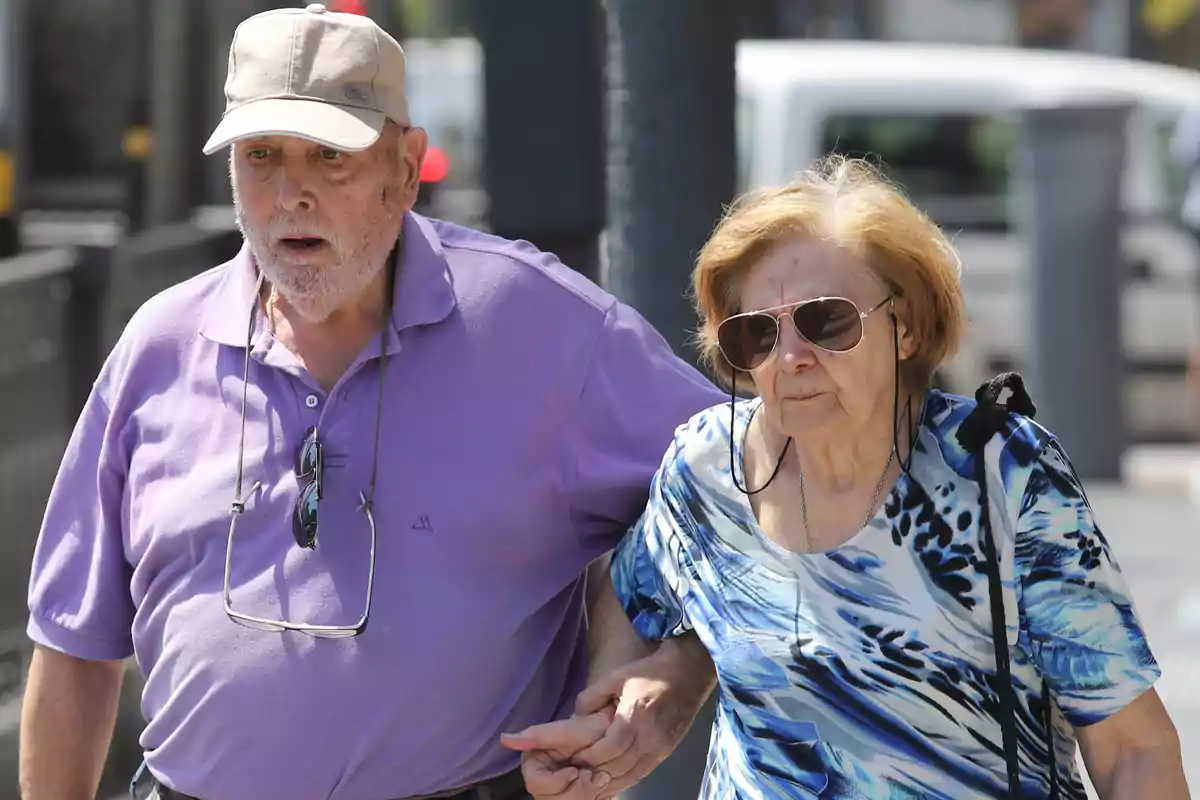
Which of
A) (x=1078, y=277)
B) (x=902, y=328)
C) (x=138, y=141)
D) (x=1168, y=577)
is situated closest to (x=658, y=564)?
(x=902, y=328)

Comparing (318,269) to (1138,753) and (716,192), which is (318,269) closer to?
(716,192)

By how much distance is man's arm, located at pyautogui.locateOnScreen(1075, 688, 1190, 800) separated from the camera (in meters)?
2.48

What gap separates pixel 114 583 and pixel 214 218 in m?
7.16

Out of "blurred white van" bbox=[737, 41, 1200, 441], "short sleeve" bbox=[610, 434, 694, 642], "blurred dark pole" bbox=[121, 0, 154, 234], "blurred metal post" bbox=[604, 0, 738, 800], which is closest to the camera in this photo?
"short sleeve" bbox=[610, 434, 694, 642]

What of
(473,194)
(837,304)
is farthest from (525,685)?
(473,194)

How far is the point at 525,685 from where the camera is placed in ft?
9.79

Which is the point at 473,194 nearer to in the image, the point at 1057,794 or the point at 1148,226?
the point at 1148,226

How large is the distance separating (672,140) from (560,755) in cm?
110

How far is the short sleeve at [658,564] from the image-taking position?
2.83 metres

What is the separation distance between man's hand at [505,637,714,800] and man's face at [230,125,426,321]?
0.67 metres

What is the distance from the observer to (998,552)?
2516 mm

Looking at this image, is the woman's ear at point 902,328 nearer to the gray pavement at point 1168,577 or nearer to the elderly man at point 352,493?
the elderly man at point 352,493

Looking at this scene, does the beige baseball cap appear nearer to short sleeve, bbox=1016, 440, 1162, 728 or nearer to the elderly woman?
the elderly woman

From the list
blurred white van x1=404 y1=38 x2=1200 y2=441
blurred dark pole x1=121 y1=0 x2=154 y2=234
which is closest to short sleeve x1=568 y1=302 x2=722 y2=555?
blurred white van x1=404 y1=38 x2=1200 y2=441
